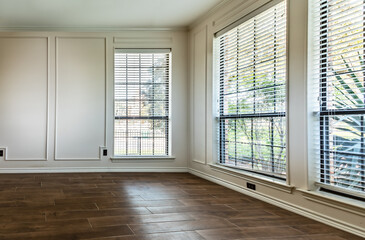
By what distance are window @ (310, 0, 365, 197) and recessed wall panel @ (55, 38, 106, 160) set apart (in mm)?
3844

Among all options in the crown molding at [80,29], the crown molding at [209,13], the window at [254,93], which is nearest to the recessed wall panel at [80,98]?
the crown molding at [80,29]

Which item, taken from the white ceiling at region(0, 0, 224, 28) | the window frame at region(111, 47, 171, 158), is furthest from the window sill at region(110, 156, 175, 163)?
the white ceiling at region(0, 0, 224, 28)

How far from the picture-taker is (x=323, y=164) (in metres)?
2.94

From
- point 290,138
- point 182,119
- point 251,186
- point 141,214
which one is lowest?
point 141,214

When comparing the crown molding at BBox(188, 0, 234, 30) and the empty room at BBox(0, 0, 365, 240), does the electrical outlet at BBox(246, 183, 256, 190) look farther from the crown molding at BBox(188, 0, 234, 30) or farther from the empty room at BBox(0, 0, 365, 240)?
the crown molding at BBox(188, 0, 234, 30)

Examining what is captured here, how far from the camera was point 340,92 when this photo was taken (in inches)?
111

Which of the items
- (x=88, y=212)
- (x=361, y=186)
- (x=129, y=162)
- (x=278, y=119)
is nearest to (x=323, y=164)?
(x=361, y=186)

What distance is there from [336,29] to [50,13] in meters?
4.05

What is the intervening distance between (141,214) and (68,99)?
3.39 metres

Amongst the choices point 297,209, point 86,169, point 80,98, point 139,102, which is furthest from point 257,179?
point 80,98

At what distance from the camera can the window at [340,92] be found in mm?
2633

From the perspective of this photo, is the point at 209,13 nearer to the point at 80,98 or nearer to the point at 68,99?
the point at 80,98

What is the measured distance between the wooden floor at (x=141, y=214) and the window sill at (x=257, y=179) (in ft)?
0.69

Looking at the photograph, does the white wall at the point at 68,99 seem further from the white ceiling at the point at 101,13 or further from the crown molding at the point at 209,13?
the crown molding at the point at 209,13
